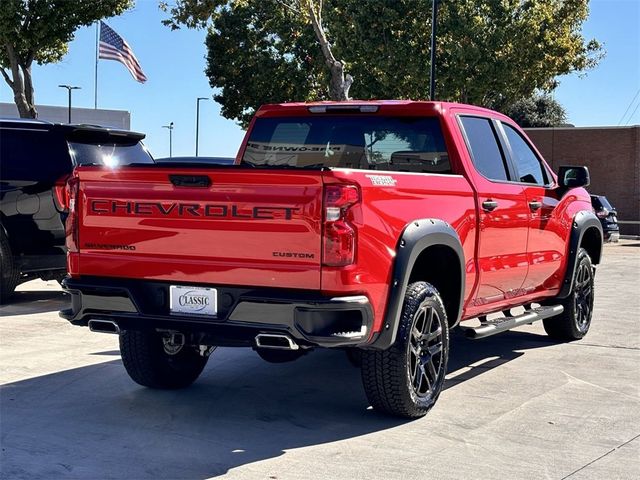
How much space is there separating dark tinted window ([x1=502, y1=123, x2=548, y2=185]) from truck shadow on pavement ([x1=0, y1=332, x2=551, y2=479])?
161 centimetres

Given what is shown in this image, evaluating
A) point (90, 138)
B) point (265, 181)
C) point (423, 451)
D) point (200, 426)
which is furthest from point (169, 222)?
point (90, 138)

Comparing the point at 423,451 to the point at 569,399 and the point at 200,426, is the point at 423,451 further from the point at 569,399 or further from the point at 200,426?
the point at 569,399

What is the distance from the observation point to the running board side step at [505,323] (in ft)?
21.7

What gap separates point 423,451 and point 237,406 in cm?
147

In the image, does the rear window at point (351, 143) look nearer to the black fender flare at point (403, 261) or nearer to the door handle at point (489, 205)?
the door handle at point (489, 205)

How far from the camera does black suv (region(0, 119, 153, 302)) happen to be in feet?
33.0

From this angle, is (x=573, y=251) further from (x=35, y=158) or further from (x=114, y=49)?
(x=114, y=49)

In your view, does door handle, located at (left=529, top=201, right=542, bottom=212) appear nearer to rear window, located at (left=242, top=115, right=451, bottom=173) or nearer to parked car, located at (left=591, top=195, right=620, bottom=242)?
rear window, located at (left=242, top=115, right=451, bottom=173)

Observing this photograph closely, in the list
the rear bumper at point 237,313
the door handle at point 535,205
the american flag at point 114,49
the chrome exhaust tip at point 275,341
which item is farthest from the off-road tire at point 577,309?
the american flag at point 114,49

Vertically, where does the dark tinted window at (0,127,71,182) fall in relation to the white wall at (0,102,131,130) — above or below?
below

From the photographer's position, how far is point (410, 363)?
585cm

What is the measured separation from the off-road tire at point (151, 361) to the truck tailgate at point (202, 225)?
0.87 meters

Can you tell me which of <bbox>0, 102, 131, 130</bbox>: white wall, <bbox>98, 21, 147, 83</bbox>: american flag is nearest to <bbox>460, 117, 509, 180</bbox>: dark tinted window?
<bbox>98, 21, 147, 83</bbox>: american flag

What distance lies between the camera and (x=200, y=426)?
5691 millimetres
